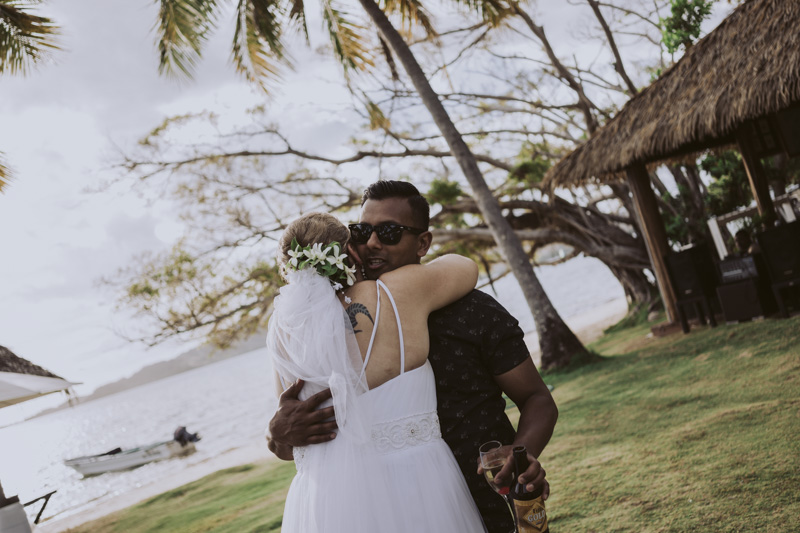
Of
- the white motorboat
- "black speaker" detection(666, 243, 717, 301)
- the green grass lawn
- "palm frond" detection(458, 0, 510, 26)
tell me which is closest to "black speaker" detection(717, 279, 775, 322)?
the green grass lawn

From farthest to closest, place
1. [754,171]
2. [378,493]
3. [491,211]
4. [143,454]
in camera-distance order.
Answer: [143,454] < [491,211] < [754,171] < [378,493]

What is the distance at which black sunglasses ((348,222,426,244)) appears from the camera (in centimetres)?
232

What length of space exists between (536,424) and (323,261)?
0.93 m

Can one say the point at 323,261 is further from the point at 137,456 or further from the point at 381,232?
the point at 137,456

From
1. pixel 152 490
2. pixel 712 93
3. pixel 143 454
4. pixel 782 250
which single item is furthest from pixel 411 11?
pixel 143 454

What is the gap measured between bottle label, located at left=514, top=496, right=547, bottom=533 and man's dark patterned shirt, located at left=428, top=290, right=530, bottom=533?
0.35 meters

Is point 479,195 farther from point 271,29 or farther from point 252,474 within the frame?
point 252,474

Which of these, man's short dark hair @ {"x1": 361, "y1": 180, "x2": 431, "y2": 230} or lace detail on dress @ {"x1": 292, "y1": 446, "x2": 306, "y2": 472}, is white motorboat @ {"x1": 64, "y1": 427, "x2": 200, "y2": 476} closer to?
lace detail on dress @ {"x1": 292, "y1": 446, "x2": 306, "y2": 472}

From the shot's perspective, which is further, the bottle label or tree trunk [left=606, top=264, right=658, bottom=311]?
tree trunk [left=606, top=264, right=658, bottom=311]

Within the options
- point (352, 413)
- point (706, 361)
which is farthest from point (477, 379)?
point (706, 361)

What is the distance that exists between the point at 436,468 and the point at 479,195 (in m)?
8.83

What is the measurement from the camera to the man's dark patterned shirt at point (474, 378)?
87.1 inches

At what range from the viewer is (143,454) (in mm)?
28969

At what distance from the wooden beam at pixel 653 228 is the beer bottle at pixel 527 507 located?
9.95 m
